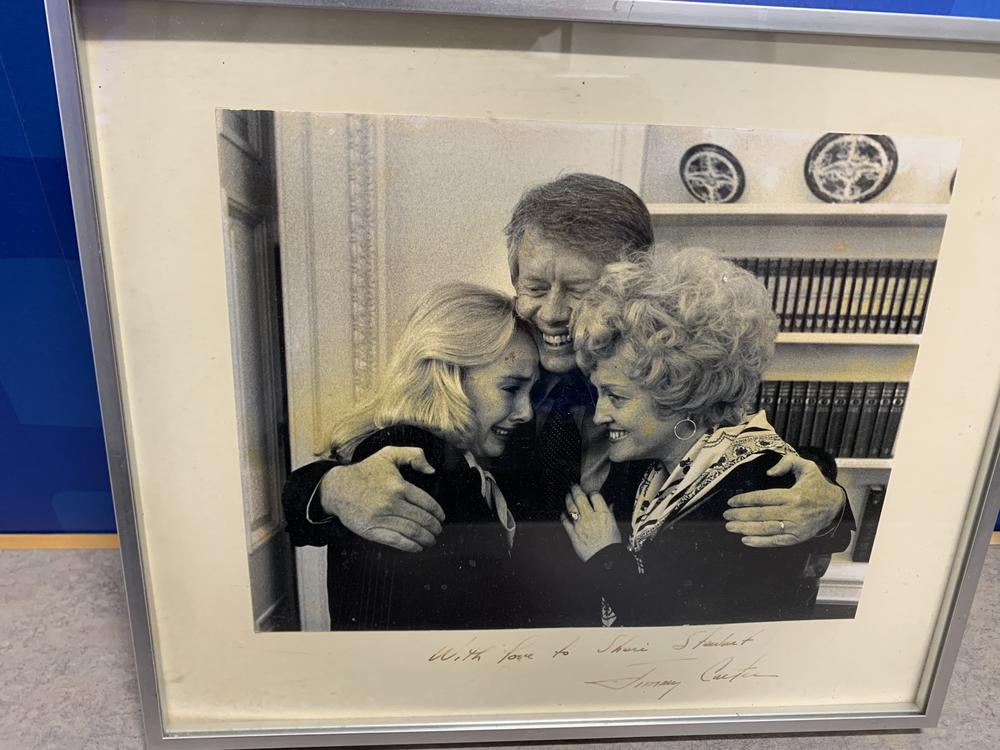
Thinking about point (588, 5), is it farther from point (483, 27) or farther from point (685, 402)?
point (685, 402)

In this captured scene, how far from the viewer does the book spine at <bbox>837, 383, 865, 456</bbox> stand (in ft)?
2.00

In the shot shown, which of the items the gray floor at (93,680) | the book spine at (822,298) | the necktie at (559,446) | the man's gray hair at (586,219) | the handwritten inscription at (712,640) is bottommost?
the gray floor at (93,680)

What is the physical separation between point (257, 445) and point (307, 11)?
0.36 meters

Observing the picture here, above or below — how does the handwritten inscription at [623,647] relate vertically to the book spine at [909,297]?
below

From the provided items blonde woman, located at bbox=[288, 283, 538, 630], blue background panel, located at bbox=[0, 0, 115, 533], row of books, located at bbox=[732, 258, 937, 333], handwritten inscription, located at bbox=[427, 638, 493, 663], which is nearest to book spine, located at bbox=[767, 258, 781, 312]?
row of books, located at bbox=[732, 258, 937, 333]

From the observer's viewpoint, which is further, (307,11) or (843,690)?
(843,690)

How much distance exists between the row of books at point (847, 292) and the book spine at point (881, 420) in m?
0.06

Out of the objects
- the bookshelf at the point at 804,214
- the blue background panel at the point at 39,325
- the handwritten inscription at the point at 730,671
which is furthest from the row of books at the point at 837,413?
the blue background panel at the point at 39,325

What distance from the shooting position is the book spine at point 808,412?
1.99ft

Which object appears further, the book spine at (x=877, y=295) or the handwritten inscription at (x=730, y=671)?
the handwritten inscription at (x=730, y=671)

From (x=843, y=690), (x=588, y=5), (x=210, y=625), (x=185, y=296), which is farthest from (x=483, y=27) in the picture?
(x=843, y=690)

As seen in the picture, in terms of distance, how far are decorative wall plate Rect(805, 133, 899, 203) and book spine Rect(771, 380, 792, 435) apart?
6.6 inches

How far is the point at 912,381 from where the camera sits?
0.61 meters

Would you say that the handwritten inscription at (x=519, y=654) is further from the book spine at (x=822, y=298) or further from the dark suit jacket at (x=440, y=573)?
the book spine at (x=822, y=298)
